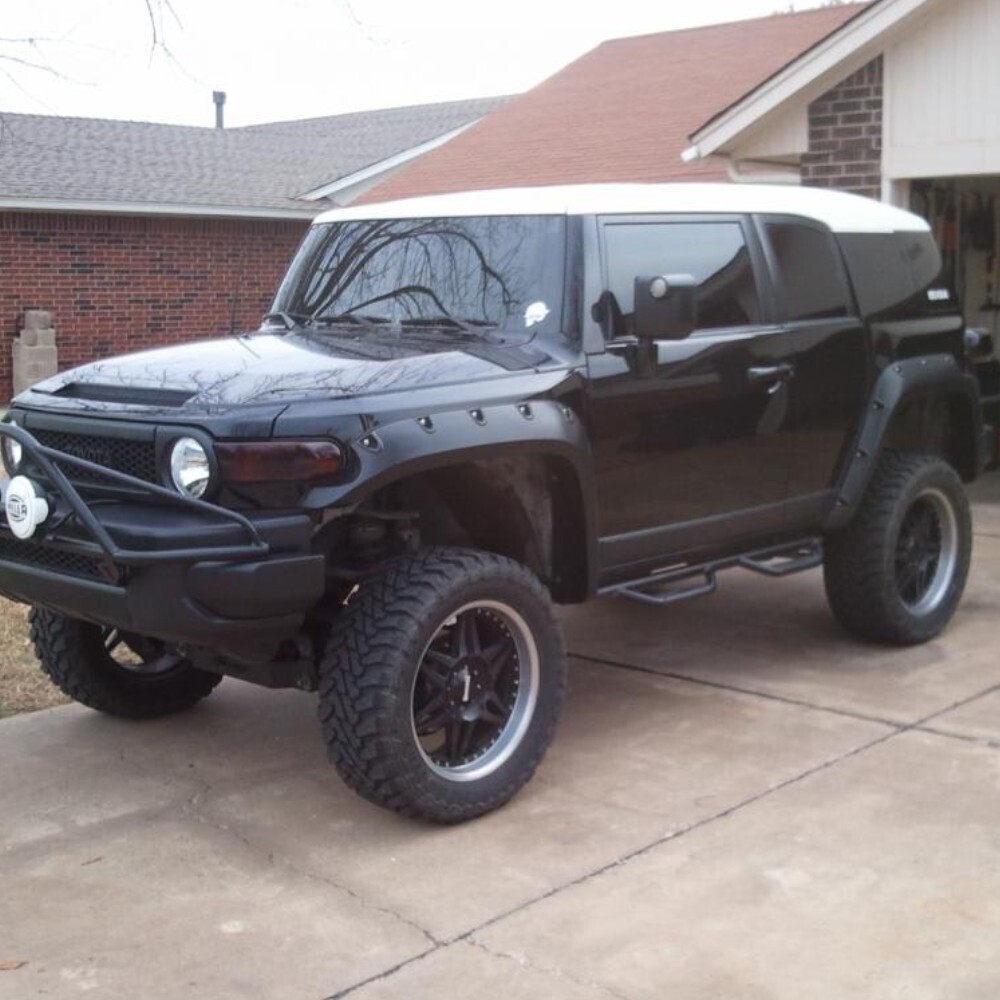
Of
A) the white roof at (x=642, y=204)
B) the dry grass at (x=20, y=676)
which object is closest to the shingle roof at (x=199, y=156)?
the dry grass at (x=20, y=676)

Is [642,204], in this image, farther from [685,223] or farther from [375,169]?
[375,169]

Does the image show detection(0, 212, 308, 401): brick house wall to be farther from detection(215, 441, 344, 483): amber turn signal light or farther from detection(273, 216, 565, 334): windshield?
detection(215, 441, 344, 483): amber turn signal light

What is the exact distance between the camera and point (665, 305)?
5.27 metres

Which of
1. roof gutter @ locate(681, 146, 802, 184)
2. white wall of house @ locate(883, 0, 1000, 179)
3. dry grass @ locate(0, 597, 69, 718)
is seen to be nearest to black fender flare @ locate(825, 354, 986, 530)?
dry grass @ locate(0, 597, 69, 718)

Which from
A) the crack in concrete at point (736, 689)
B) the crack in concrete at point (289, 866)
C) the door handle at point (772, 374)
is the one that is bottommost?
the crack in concrete at point (736, 689)

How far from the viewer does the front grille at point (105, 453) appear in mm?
4648

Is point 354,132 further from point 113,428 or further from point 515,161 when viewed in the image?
point 113,428

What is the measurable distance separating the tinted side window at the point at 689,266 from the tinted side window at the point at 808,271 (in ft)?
0.70

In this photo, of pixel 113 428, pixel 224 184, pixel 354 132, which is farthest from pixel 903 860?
pixel 354 132

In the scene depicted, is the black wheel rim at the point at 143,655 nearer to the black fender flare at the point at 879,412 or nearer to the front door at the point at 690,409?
the front door at the point at 690,409

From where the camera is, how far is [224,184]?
22.2m

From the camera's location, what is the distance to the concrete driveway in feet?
12.8

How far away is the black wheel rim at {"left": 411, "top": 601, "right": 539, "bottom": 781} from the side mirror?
3.77ft

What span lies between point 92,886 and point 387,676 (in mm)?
1059
